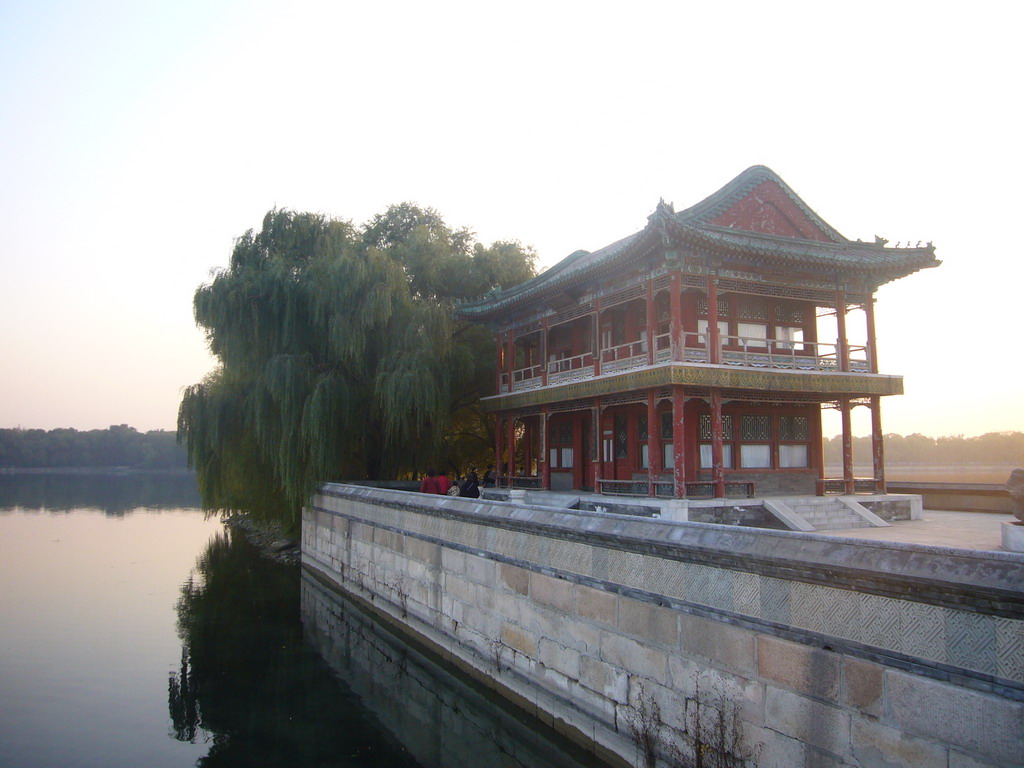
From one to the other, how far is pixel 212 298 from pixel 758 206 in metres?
14.1

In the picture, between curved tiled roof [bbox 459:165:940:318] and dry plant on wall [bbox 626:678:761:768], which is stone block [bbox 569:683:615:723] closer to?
dry plant on wall [bbox 626:678:761:768]

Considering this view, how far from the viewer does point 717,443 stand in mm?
14734

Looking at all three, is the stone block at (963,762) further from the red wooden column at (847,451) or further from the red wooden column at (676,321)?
the red wooden column at (847,451)

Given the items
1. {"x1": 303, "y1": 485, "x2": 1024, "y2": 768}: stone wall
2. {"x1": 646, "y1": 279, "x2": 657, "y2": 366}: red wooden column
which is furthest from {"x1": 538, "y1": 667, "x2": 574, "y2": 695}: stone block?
{"x1": 646, "y1": 279, "x2": 657, "y2": 366}: red wooden column

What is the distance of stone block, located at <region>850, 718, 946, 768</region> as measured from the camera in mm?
4508

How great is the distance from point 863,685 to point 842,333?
13011 millimetres

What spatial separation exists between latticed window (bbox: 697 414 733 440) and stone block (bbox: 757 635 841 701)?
35.1ft

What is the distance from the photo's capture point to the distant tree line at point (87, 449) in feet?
312

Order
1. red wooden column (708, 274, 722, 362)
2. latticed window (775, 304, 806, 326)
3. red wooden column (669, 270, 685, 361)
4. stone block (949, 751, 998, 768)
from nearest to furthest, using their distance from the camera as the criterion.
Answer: stone block (949, 751, 998, 768), red wooden column (669, 270, 685, 361), red wooden column (708, 274, 722, 362), latticed window (775, 304, 806, 326)

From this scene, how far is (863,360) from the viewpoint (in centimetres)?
1666

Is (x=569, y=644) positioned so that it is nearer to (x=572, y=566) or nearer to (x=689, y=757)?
(x=572, y=566)

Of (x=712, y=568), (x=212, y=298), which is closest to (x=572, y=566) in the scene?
(x=712, y=568)

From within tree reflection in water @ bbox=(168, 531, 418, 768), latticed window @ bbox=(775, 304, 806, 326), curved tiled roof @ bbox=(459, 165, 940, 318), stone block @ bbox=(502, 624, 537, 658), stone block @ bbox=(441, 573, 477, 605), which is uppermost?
curved tiled roof @ bbox=(459, 165, 940, 318)

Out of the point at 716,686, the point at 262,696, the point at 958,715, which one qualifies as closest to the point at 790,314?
the point at 716,686
